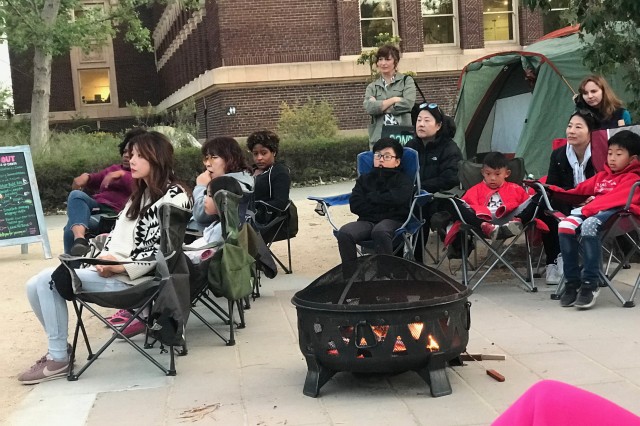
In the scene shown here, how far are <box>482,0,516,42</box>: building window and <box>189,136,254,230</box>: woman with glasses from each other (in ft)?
67.5

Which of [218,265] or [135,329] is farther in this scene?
[135,329]

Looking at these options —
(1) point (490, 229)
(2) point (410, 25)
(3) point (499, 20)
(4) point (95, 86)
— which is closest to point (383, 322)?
(1) point (490, 229)

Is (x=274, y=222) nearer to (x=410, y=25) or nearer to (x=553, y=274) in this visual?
(x=553, y=274)

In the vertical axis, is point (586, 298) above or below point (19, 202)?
below

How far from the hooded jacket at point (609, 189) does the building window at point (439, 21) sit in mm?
19471

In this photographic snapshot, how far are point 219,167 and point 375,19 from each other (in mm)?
19347

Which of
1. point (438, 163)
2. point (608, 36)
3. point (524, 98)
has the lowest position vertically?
point (438, 163)

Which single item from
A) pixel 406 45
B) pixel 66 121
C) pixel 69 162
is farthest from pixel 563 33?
pixel 66 121

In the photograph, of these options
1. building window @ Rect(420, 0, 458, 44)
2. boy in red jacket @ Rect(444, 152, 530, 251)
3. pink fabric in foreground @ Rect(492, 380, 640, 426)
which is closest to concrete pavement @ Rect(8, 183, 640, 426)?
boy in red jacket @ Rect(444, 152, 530, 251)

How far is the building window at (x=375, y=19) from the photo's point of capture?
24797 mm

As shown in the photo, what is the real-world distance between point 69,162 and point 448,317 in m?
13.2

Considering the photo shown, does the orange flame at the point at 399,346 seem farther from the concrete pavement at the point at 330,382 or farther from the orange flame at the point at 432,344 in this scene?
the concrete pavement at the point at 330,382

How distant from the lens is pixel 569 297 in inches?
244

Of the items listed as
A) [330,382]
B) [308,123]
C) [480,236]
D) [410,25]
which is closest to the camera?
[330,382]
